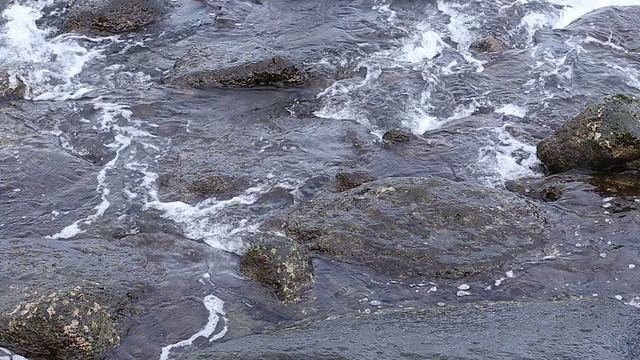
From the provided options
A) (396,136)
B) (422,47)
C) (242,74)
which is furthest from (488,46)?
(242,74)

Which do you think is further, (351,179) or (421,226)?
(351,179)

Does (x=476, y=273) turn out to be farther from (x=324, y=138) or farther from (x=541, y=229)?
(x=324, y=138)

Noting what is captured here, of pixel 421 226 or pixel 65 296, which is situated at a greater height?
pixel 421 226

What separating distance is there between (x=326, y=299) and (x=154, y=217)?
3.32 meters

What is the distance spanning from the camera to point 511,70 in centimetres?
1502

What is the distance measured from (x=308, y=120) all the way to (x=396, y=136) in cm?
187

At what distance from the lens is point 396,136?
12.6 metres

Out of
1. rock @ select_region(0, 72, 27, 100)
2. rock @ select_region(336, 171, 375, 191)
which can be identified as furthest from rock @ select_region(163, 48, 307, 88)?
rock @ select_region(336, 171, 375, 191)

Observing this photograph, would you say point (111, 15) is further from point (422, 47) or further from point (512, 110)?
point (512, 110)

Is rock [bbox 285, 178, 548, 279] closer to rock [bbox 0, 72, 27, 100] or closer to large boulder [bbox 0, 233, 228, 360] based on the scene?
large boulder [bbox 0, 233, 228, 360]

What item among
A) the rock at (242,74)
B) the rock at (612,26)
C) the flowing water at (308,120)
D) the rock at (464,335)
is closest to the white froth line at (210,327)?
the flowing water at (308,120)

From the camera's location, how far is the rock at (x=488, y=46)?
1579cm

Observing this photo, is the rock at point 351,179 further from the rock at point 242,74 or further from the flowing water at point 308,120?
the rock at point 242,74

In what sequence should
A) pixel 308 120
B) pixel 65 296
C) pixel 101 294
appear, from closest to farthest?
pixel 65 296
pixel 101 294
pixel 308 120
